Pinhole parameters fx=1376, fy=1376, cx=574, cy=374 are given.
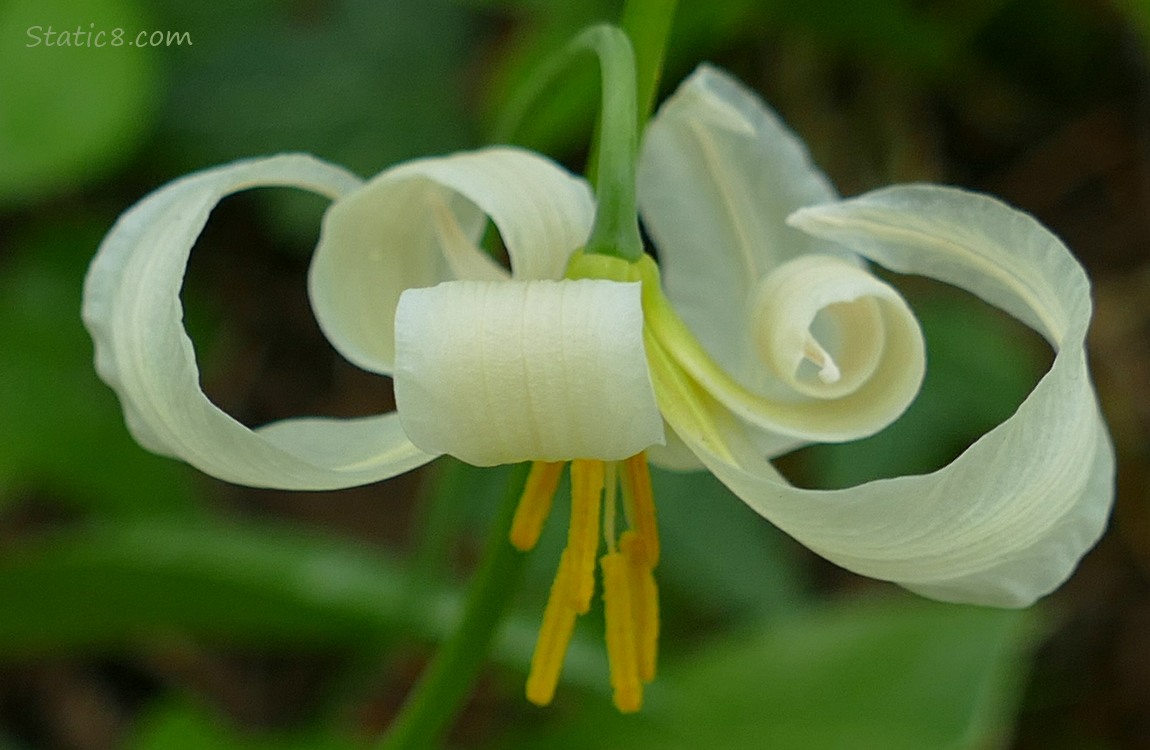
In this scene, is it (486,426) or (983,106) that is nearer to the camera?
(486,426)

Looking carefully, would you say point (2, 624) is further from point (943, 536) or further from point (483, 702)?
point (943, 536)

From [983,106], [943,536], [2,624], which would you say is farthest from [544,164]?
[983,106]

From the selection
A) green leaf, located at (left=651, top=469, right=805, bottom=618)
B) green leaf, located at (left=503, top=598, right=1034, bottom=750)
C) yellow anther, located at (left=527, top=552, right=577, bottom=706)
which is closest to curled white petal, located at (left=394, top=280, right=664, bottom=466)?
yellow anther, located at (left=527, top=552, right=577, bottom=706)

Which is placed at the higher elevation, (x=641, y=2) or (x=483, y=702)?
(x=641, y=2)

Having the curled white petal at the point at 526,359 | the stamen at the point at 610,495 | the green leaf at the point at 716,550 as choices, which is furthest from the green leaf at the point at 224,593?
the curled white petal at the point at 526,359

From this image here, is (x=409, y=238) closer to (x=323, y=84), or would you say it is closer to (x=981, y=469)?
(x=981, y=469)

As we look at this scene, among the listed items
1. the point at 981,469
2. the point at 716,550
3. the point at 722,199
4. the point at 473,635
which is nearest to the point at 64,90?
the point at 716,550

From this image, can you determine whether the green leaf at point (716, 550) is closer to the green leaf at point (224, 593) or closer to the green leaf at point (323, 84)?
the green leaf at point (224, 593)

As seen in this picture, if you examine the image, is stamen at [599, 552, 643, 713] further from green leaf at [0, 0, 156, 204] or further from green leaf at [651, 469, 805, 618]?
green leaf at [0, 0, 156, 204]
